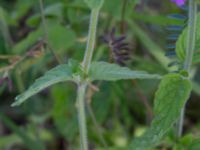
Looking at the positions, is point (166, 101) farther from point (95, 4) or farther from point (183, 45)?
point (95, 4)

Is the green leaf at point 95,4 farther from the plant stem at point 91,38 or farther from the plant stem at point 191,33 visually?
the plant stem at point 191,33

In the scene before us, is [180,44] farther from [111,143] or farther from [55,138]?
[55,138]

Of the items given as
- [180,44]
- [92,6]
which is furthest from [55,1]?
[92,6]

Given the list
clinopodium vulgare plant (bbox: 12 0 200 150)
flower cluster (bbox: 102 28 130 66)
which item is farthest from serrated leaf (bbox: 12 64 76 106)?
flower cluster (bbox: 102 28 130 66)

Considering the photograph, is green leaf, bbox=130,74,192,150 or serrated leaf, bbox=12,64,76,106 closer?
serrated leaf, bbox=12,64,76,106

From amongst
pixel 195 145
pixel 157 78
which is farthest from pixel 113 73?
pixel 195 145

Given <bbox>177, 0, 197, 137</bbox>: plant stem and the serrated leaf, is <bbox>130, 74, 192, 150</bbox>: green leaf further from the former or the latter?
the serrated leaf

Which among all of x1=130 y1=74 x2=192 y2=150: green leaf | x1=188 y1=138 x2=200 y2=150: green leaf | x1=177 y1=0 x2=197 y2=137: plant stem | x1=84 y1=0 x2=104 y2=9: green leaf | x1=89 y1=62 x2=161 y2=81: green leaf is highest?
x1=84 y1=0 x2=104 y2=9: green leaf
